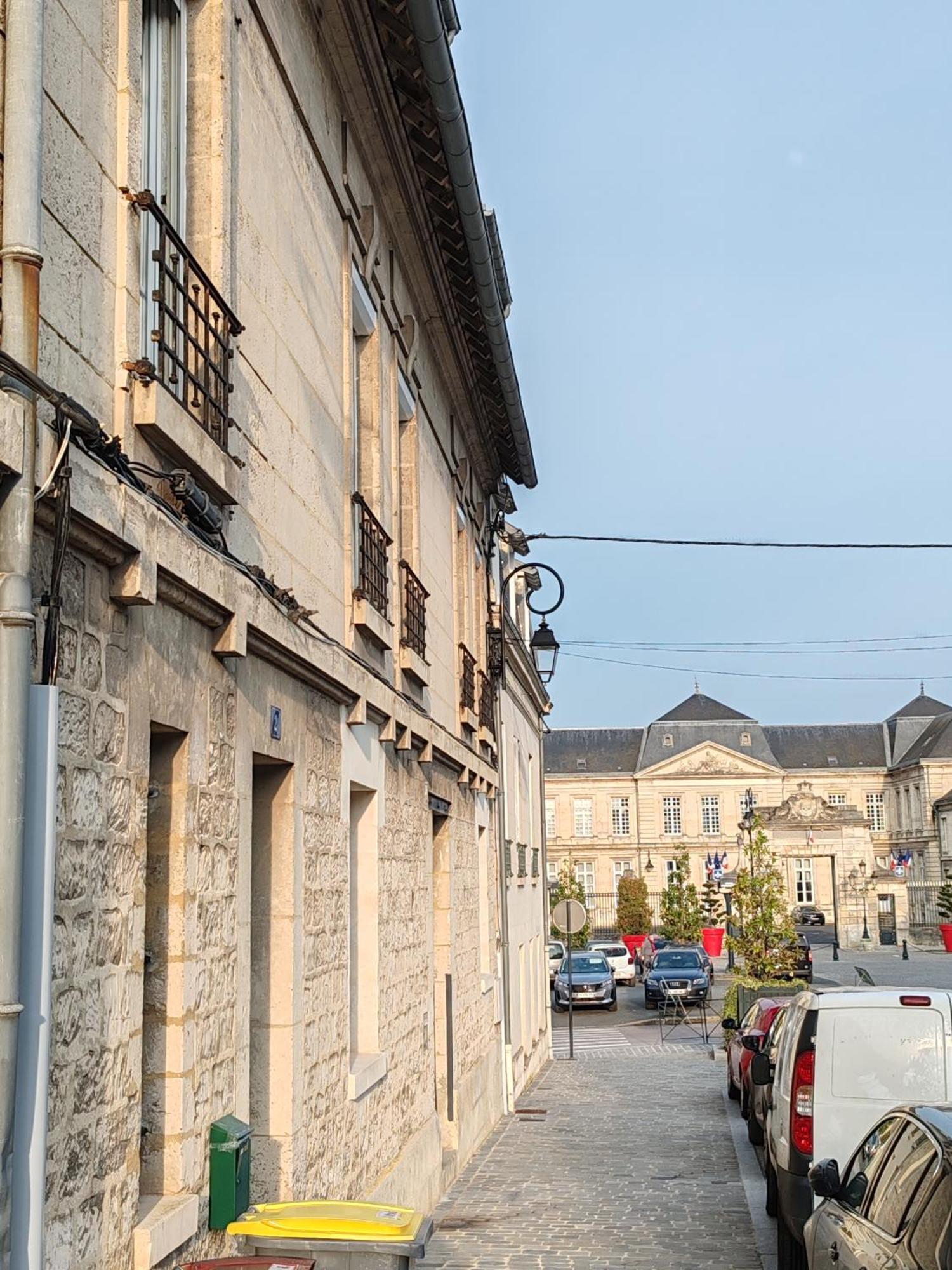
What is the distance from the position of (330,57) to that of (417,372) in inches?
155

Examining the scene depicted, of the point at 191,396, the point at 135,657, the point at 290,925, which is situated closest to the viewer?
the point at 135,657

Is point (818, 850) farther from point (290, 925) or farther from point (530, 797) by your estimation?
point (290, 925)

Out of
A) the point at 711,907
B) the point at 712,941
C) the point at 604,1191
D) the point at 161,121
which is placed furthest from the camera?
the point at 711,907

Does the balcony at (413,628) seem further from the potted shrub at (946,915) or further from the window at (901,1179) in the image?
the potted shrub at (946,915)

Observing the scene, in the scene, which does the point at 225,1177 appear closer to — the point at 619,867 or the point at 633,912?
the point at 633,912

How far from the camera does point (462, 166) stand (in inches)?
406

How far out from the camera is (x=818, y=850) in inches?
3282

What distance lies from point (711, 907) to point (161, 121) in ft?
216

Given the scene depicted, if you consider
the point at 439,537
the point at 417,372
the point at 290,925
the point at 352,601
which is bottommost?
the point at 290,925

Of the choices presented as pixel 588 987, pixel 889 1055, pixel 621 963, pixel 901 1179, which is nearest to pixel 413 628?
pixel 889 1055

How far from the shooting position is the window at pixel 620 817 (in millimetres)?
98062

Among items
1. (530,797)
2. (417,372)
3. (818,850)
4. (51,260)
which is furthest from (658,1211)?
(818,850)

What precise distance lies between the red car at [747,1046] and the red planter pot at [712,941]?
4271 centimetres

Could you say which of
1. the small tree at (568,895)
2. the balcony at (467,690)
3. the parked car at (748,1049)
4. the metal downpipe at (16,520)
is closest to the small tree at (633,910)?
the small tree at (568,895)
